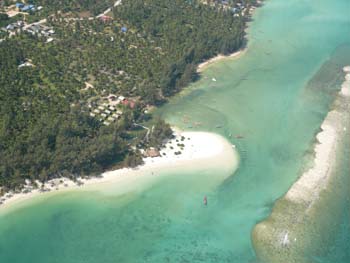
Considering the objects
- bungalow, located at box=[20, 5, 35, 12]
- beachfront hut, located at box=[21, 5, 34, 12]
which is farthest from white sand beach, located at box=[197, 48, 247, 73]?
beachfront hut, located at box=[21, 5, 34, 12]

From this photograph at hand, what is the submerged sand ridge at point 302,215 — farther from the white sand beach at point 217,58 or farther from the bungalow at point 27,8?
the bungalow at point 27,8

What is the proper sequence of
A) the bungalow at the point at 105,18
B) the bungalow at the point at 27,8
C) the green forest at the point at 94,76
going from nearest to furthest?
the green forest at the point at 94,76 → the bungalow at the point at 105,18 → the bungalow at the point at 27,8

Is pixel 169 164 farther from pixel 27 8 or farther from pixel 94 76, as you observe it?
pixel 27 8

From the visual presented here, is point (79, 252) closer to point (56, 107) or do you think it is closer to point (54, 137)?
point (54, 137)

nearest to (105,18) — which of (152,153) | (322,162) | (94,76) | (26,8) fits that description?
(26,8)

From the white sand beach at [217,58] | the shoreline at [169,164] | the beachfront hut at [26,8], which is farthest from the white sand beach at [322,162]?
the beachfront hut at [26,8]

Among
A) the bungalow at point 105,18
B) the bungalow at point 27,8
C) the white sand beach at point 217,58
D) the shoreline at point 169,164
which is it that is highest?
the bungalow at point 27,8
